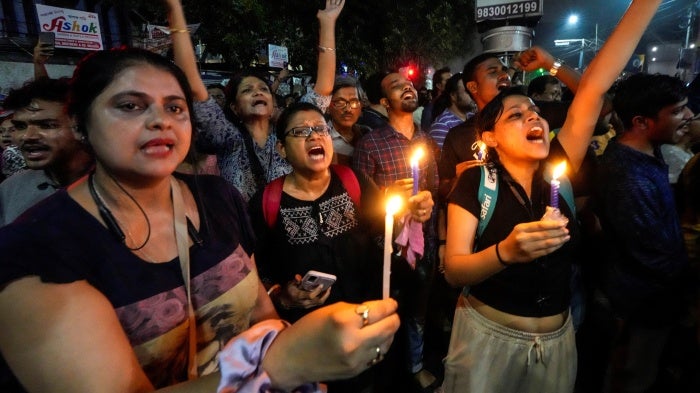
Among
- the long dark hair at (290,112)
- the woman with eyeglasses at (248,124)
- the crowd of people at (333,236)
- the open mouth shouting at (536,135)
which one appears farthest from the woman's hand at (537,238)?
the woman with eyeglasses at (248,124)

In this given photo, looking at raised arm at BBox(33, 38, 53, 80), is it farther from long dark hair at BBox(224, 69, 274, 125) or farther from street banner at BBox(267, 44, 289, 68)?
street banner at BBox(267, 44, 289, 68)

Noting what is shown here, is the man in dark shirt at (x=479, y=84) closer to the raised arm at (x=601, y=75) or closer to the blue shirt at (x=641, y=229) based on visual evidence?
the blue shirt at (x=641, y=229)

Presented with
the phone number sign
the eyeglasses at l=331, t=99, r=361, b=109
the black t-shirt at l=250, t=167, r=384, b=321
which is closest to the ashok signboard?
the phone number sign

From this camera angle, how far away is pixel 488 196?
2.48 meters

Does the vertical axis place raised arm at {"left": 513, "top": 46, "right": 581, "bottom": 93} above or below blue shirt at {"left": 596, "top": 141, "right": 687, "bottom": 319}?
above

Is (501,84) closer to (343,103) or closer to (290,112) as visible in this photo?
(343,103)

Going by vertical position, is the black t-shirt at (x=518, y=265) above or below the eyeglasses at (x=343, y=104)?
below

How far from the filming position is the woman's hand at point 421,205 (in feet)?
7.48

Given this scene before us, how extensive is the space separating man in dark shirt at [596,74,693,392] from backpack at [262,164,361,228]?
2040mm

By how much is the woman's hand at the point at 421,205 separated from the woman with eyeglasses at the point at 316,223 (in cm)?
81

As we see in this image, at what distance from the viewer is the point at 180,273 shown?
153 centimetres

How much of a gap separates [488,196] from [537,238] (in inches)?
27.2

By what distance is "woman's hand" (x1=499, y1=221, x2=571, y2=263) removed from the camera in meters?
1.78

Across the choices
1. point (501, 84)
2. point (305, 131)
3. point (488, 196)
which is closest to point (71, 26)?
point (305, 131)
